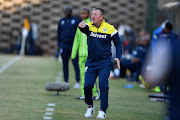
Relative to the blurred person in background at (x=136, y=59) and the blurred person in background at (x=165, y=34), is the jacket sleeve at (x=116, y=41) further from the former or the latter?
the blurred person in background at (x=136, y=59)

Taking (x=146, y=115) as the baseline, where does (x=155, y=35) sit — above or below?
above

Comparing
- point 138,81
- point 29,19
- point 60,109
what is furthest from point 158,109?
point 29,19

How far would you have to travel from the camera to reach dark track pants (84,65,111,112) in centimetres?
974

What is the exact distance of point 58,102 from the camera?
12094 millimetres

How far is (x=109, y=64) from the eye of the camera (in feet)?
32.5

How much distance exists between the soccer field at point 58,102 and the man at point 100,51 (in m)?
0.54

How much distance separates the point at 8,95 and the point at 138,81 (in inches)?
290

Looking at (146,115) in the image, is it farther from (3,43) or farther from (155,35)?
(3,43)

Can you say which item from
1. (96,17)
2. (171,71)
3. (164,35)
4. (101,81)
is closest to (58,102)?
(101,81)

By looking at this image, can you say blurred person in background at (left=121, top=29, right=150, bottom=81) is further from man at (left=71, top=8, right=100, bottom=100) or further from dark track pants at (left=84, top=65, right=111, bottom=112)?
dark track pants at (left=84, top=65, right=111, bottom=112)

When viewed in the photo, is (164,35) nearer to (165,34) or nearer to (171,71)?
(165,34)

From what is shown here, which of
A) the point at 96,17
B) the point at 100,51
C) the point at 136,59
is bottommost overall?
the point at 136,59

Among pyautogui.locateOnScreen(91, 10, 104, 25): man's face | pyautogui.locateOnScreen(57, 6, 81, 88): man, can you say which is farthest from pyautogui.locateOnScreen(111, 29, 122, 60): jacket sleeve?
pyautogui.locateOnScreen(57, 6, 81, 88): man

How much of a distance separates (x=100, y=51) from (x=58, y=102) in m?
2.68
